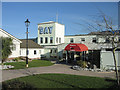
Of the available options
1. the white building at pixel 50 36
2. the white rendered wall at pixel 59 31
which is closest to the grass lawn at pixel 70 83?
the white building at pixel 50 36

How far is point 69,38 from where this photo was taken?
3634 centimetres

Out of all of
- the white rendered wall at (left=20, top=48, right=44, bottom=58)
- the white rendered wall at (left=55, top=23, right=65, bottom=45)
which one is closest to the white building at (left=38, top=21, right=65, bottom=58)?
the white rendered wall at (left=55, top=23, right=65, bottom=45)

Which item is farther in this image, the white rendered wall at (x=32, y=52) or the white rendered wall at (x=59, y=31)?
the white rendered wall at (x=59, y=31)

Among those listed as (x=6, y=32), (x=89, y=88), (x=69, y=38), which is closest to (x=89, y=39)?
(x=69, y=38)

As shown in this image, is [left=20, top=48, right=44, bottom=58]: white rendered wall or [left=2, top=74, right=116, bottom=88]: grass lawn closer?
[left=2, top=74, right=116, bottom=88]: grass lawn

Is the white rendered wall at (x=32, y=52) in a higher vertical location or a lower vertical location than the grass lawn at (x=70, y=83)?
higher

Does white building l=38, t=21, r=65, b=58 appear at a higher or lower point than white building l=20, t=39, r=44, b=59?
higher

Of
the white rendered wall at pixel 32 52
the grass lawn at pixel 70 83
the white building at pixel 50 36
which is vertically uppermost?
the white building at pixel 50 36

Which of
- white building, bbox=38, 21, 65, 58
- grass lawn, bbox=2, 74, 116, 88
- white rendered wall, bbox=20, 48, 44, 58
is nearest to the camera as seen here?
grass lawn, bbox=2, 74, 116, 88

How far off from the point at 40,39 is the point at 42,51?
3.81 meters

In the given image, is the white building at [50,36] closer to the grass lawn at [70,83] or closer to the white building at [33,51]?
the white building at [33,51]

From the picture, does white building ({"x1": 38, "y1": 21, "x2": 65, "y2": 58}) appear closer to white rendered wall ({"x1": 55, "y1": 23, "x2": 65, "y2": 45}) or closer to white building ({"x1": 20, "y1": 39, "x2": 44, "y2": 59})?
white rendered wall ({"x1": 55, "y1": 23, "x2": 65, "y2": 45})

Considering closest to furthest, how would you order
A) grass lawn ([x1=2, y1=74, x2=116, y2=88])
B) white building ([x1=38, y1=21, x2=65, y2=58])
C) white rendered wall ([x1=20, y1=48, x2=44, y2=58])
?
grass lawn ([x1=2, y1=74, x2=116, y2=88])
white rendered wall ([x1=20, y1=48, x2=44, y2=58])
white building ([x1=38, y1=21, x2=65, y2=58])

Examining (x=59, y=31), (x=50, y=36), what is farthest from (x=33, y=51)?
(x=59, y=31)
